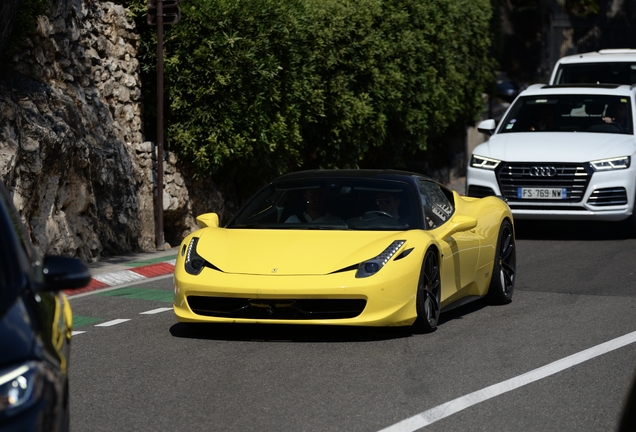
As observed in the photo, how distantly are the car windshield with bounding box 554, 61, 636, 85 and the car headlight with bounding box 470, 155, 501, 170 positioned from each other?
4812mm

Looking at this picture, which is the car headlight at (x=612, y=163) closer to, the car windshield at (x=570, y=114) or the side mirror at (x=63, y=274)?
the car windshield at (x=570, y=114)

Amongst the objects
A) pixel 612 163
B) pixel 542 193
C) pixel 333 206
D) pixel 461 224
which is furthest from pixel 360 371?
pixel 612 163

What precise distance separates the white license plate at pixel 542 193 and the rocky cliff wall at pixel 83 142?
406 cm

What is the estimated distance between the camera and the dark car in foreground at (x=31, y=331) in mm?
3955

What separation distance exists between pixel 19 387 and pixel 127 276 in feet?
28.4

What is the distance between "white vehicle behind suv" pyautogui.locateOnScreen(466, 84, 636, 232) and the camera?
1552cm

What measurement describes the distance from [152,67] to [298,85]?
2049 mm

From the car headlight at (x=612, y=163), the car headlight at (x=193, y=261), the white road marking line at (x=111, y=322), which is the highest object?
the car headlight at (x=193, y=261)

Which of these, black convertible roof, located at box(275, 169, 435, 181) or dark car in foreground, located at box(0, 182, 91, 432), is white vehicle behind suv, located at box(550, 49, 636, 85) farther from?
dark car in foreground, located at box(0, 182, 91, 432)

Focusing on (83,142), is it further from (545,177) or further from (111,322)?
(545,177)

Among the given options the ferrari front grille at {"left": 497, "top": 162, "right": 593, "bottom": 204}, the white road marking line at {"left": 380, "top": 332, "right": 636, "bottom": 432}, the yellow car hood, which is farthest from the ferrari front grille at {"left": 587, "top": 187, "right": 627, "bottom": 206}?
the yellow car hood

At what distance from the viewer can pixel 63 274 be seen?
4957mm

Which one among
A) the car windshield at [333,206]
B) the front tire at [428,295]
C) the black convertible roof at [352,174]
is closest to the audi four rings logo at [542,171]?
the black convertible roof at [352,174]

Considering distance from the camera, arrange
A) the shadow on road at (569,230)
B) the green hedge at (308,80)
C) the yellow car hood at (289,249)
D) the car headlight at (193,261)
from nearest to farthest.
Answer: the yellow car hood at (289,249), the car headlight at (193,261), the green hedge at (308,80), the shadow on road at (569,230)
